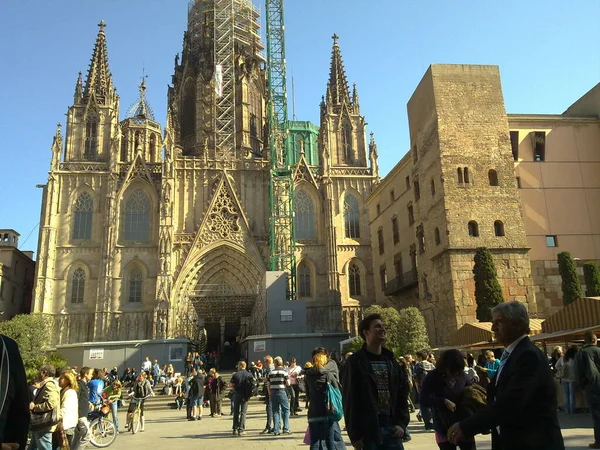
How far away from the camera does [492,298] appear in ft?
67.7

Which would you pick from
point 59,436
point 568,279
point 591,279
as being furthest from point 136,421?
point 591,279

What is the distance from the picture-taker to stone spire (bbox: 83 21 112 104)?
43.7m

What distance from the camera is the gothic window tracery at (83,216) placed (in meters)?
39.6

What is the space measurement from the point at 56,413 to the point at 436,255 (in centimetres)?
1901

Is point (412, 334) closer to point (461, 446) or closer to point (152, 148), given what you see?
point (461, 446)

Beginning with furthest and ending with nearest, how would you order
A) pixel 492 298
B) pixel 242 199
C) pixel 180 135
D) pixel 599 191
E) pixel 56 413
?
pixel 180 135
pixel 242 199
pixel 599 191
pixel 492 298
pixel 56 413

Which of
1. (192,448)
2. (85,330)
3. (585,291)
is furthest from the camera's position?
(85,330)

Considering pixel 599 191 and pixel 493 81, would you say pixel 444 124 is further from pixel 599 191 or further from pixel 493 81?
pixel 599 191

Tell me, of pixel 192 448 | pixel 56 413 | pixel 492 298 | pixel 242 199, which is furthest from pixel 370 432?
pixel 242 199

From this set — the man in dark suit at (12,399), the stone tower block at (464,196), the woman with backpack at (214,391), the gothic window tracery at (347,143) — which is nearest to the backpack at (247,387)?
the woman with backpack at (214,391)

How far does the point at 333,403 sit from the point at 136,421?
8957mm

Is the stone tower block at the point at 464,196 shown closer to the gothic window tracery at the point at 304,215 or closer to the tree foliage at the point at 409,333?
the tree foliage at the point at 409,333

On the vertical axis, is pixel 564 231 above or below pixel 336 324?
above

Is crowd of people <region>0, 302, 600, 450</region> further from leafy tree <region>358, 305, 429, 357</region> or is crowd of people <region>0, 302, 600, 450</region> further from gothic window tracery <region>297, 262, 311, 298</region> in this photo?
gothic window tracery <region>297, 262, 311, 298</region>
